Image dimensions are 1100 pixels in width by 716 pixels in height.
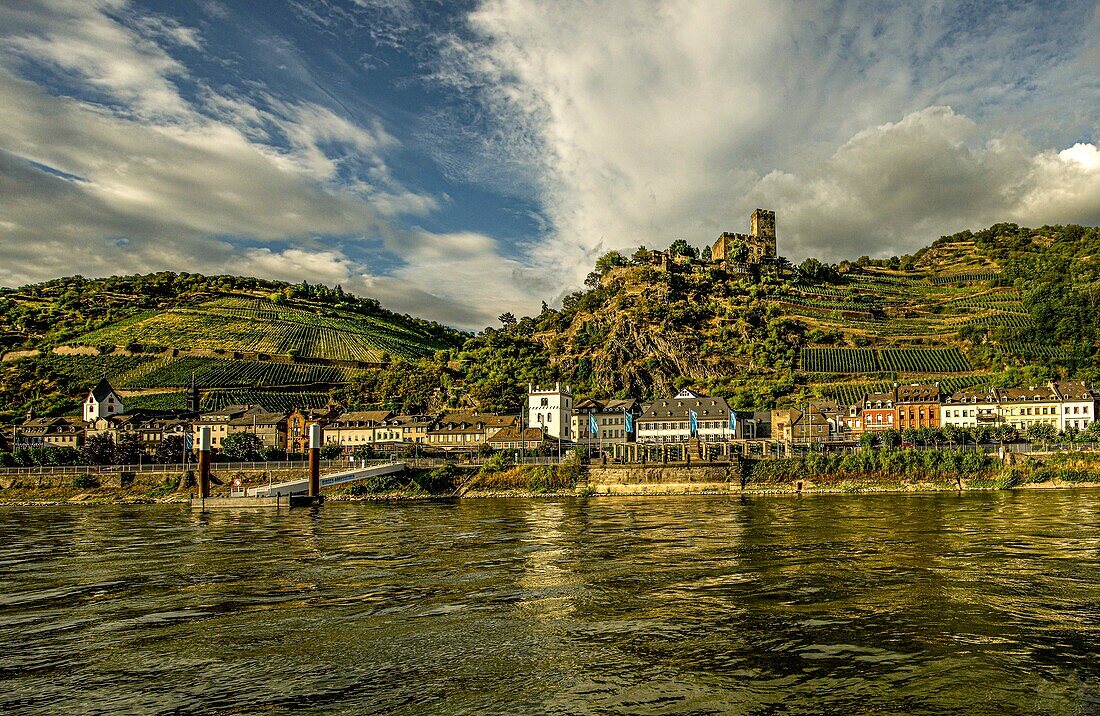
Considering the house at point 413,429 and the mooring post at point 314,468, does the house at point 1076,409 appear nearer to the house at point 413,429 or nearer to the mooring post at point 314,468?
the house at point 413,429

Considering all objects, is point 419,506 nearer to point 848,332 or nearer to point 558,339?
point 558,339

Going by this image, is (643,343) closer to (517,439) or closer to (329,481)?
(517,439)

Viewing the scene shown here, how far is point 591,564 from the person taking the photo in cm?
3023

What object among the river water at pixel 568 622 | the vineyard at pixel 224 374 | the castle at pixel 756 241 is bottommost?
the river water at pixel 568 622

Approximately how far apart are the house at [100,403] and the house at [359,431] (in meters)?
40.2

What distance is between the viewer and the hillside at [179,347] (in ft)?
416

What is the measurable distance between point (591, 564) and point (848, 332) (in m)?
121

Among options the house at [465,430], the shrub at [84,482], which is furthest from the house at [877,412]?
the shrub at [84,482]

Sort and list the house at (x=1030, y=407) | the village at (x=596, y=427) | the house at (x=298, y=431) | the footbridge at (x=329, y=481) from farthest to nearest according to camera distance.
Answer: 1. the house at (x=298, y=431)
2. the house at (x=1030, y=407)
3. the village at (x=596, y=427)
4. the footbridge at (x=329, y=481)

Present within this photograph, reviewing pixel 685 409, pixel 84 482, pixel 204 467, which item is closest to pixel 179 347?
pixel 84 482

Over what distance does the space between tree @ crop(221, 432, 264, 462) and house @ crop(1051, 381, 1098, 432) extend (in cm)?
10870

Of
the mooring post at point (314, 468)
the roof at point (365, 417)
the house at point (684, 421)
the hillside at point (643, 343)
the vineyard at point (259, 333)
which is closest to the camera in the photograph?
the mooring post at point (314, 468)

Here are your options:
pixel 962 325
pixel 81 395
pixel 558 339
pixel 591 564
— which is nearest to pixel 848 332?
pixel 962 325

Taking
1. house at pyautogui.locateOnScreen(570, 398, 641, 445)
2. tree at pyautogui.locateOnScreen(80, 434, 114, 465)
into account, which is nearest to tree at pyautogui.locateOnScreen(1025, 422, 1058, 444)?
house at pyautogui.locateOnScreen(570, 398, 641, 445)
